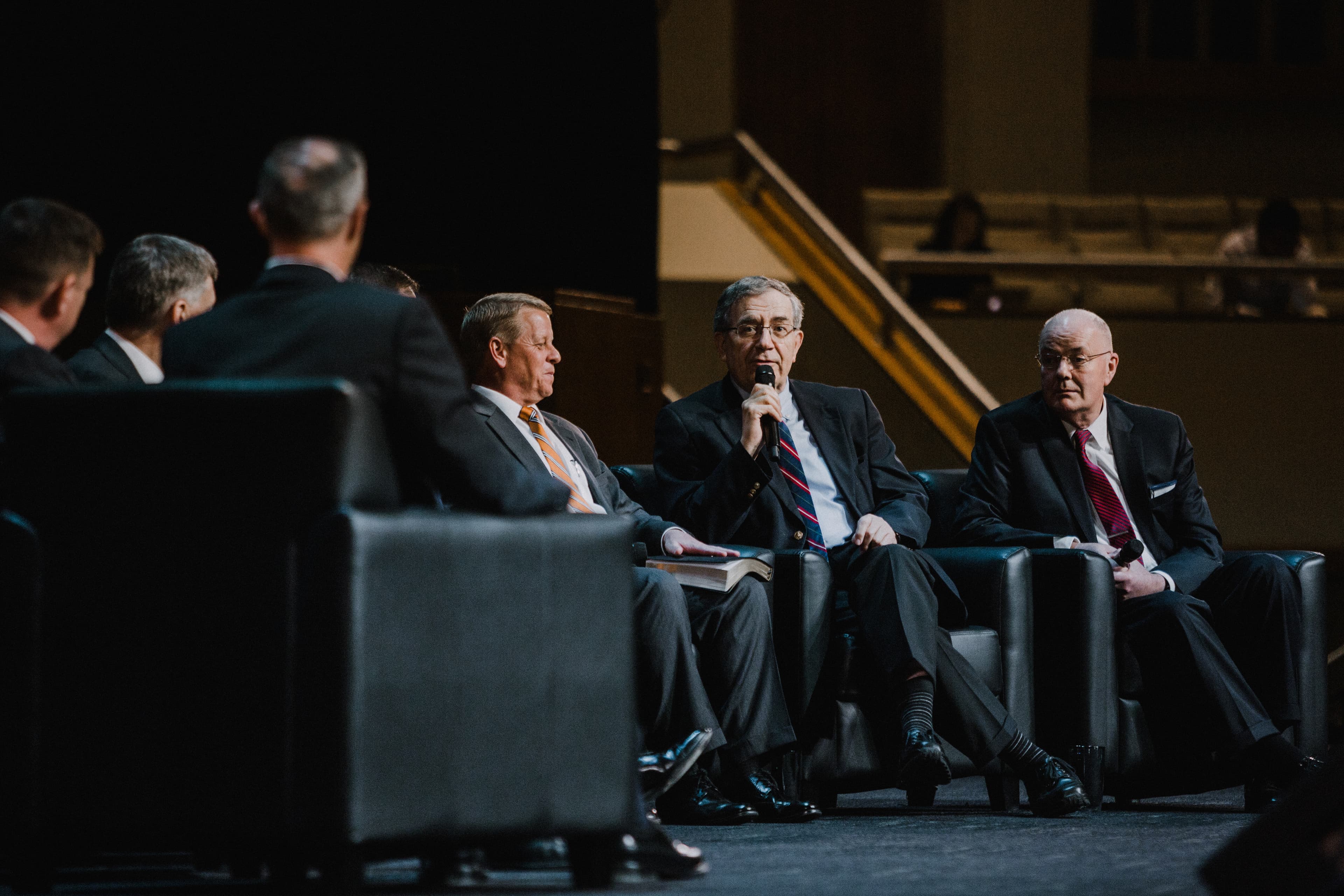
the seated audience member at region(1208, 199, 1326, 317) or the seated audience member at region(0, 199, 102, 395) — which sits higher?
the seated audience member at region(1208, 199, 1326, 317)

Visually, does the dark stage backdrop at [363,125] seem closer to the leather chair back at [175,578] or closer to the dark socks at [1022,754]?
the dark socks at [1022,754]

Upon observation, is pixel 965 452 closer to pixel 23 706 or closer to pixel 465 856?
pixel 465 856

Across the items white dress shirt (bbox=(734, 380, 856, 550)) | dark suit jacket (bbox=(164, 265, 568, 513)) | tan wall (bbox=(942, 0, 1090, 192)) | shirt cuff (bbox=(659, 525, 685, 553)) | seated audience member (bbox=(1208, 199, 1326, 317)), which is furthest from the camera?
tan wall (bbox=(942, 0, 1090, 192))

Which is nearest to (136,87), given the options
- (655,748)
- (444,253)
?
(444,253)

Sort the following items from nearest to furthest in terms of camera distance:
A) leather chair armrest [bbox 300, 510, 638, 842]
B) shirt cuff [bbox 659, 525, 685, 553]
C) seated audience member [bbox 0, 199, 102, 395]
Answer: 1. leather chair armrest [bbox 300, 510, 638, 842]
2. seated audience member [bbox 0, 199, 102, 395]
3. shirt cuff [bbox 659, 525, 685, 553]

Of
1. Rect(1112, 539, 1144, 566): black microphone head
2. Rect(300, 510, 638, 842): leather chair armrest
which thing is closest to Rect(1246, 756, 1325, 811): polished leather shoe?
Rect(1112, 539, 1144, 566): black microphone head

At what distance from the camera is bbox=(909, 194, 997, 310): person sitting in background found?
787 centimetres

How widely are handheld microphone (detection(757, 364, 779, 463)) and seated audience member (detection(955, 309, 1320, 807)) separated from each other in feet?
1.75

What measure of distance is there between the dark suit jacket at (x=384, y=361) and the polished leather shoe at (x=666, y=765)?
623 millimetres

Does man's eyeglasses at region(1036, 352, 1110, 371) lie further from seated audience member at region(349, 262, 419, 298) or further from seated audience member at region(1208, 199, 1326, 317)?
seated audience member at region(1208, 199, 1326, 317)

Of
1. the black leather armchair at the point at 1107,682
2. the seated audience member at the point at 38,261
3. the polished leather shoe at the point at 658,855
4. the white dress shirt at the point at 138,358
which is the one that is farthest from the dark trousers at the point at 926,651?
the seated audience member at the point at 38,261

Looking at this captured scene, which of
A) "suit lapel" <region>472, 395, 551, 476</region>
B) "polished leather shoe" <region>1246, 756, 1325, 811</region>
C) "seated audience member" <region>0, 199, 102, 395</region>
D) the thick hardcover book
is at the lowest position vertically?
"polished leather shoe" <region>1246, 756, 1325, 811</region>

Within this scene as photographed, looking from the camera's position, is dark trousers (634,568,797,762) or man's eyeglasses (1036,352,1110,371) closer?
dark trousers (634,568,797,762)

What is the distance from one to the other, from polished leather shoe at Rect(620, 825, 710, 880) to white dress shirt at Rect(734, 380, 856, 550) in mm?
1579
